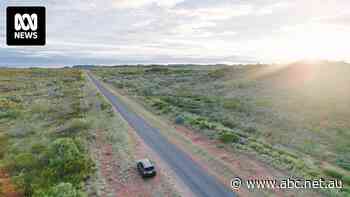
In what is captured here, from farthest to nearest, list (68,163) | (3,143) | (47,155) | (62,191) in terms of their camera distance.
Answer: (3,143)
(47,155)
(68,163)
(62,191)

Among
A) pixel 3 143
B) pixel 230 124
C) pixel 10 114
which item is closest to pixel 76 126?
pixel 3 143

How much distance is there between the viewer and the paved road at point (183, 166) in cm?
1393

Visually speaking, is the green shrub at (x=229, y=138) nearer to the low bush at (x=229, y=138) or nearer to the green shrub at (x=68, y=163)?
the low bush at (x=229, y=138)

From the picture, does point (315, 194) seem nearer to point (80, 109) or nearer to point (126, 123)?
point (126, 123)

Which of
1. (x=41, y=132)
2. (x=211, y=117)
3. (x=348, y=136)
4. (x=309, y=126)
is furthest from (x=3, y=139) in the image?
(x=348, y=136)

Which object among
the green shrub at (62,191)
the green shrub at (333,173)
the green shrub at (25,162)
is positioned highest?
the green shrub at (333,173)

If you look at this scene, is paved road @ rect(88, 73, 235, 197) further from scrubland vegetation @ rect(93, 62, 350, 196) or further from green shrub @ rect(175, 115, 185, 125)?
scrubland vegetation @ rect(93, 62, 350, 196)

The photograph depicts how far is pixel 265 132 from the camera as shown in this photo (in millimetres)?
25062

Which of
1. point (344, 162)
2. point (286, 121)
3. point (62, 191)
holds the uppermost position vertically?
point (286, 121)

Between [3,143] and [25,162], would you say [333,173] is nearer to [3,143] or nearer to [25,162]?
[25,162]

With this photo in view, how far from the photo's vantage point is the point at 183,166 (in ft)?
55.5

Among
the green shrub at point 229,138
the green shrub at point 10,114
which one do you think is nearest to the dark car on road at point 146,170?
the green shrub at point 229,138

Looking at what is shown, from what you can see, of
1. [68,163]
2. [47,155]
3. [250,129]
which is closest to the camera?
[68,163]

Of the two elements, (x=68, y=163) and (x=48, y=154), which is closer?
(x=68, y=163)
